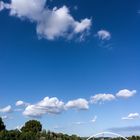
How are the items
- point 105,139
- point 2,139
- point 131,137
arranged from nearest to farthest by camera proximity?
point 2,139 < point 105,139 < point 131,137

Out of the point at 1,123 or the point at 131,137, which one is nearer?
the point at 1,123

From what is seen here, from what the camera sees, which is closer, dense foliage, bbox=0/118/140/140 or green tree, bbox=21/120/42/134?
dense foliage, bbox=0/118/140/140

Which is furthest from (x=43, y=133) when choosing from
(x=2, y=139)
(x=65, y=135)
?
(x=2, y=139)

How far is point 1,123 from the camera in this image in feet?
536

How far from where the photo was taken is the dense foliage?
135 m

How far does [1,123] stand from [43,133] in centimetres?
1981

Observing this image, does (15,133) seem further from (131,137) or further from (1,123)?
(131,137)

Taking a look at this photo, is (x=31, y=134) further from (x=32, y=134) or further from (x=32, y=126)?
(x=32, y=126)

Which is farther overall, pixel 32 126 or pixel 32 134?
pixel 32 126

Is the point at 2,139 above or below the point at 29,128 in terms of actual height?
below

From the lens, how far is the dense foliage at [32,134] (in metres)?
135

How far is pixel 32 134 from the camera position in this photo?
5704 inches

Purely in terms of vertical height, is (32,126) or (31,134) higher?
(32,126)

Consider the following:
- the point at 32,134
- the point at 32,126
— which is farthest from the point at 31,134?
the point at 32,126
